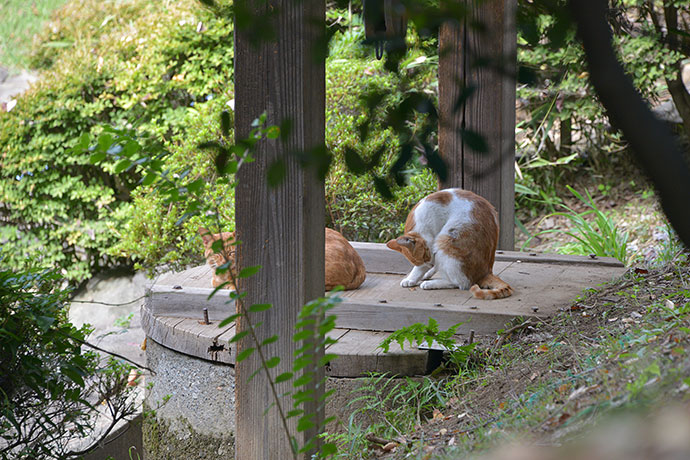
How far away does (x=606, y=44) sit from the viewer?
1148 mm

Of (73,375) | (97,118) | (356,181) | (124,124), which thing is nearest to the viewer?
(73,375)

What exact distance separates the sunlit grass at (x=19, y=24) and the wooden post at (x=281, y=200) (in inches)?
376

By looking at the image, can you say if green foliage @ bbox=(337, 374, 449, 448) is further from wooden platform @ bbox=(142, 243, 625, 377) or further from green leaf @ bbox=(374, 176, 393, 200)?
green leaf @ bbox=(374, 176, 393, 200)

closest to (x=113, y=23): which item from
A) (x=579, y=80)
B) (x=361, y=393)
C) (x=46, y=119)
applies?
(x=46, y=119)

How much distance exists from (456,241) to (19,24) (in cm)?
1040

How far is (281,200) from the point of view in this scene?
246 centimetres

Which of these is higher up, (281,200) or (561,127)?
(561,127)

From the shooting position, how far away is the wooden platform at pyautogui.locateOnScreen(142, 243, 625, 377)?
10.7 ft

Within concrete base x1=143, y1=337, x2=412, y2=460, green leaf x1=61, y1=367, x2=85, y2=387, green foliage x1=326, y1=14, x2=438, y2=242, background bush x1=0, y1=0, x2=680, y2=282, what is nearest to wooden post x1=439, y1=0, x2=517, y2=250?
green foliage x1=326, y1=14, x2=438, y2=242

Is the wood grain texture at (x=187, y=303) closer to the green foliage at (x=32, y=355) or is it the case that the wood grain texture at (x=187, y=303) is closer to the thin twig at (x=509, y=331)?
the green foliage at (x=32, y=355)

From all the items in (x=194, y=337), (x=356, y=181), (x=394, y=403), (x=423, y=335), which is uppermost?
(x=356, y=181)

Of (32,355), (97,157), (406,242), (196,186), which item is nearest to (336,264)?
(406,242)

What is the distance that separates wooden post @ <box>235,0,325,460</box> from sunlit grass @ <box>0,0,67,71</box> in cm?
955

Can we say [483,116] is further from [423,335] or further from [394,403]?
[394,403]
